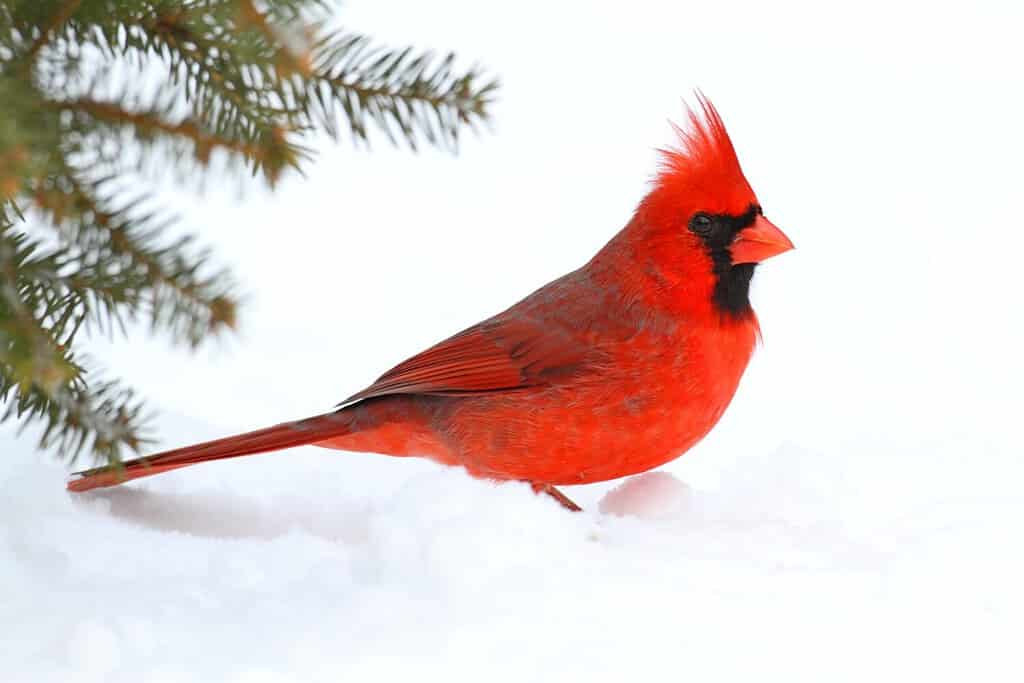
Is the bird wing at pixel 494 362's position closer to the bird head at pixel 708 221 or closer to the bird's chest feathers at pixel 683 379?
the bird's chest feathers at pixel 683 379

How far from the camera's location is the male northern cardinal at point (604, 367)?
2.33 m

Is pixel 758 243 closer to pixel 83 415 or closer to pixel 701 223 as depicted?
pixel 701 223

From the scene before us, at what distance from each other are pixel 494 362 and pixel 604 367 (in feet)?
0.81

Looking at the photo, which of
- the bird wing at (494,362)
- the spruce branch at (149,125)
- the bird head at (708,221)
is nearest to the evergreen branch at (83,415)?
the spruce branch at (149,125)

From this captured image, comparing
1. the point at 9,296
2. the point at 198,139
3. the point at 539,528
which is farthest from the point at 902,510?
the point at 9,296

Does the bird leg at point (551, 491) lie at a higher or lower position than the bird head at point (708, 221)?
lower

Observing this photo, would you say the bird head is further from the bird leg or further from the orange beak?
the bird leg

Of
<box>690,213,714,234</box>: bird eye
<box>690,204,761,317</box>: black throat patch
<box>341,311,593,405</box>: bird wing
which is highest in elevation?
<box>690,213,714,234</box>: bird eye

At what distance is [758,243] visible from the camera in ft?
7.93

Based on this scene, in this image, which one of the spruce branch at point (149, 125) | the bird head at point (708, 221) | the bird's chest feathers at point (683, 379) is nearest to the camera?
the spruce branch at point (149, 125)

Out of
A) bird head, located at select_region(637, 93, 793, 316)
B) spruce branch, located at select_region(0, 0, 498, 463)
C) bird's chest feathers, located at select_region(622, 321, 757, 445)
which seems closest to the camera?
spruce branch, located at select_region(0, 0, 498, 463)

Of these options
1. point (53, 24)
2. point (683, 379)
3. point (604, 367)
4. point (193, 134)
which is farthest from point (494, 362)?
point (53, 24)

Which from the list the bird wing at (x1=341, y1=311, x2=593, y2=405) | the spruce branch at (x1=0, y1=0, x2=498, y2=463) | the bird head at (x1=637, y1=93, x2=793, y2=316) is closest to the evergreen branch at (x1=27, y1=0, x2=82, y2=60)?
the spruce branch at (x1=0, y1=0, x2=498, y2=463)

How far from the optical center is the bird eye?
245 centimetres
